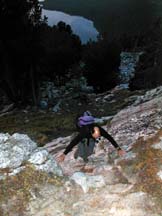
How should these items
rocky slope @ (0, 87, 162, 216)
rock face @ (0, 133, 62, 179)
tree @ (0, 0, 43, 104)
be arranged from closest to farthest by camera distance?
rocky slope @ (0, 87, 162, 216), rock face @ (0, 133, 62, 179), tree @ (0, 0, 43, 104)

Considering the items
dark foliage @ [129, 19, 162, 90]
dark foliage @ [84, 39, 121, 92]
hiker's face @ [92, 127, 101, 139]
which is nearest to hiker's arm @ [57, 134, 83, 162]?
hiker's face @ [92, 127, 101, 139]

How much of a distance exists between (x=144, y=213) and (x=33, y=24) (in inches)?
853

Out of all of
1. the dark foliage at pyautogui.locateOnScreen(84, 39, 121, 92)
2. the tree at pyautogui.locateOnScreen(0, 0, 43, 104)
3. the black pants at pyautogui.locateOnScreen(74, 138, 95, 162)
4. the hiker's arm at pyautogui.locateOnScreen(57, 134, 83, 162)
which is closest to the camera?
the hiker's arm at pyautogui.locateOnScreen(57, 134, 83, 162)

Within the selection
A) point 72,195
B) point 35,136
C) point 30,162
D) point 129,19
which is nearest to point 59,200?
point 72,195

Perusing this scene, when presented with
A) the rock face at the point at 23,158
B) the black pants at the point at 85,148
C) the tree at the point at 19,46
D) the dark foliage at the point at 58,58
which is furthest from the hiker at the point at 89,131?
the dark foliage at the point at 58,58

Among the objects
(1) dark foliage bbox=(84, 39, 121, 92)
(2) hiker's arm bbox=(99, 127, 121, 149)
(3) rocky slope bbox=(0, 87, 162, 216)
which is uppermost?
(2) hiker's arm bbox=(99, 127, 121, 149)

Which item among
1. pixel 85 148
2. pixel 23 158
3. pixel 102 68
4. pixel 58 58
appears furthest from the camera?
pixel 58 58

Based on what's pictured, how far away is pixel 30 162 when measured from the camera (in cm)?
902

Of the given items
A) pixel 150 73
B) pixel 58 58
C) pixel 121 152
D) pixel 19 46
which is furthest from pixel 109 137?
pixel 58 58

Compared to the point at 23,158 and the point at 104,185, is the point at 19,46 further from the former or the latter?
the point at 104,185

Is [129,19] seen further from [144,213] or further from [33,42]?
[144,213]

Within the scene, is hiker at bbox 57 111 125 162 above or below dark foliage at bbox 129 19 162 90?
above

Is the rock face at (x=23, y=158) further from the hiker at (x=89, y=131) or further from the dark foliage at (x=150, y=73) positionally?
the dark foliage at (x=150, y=73)

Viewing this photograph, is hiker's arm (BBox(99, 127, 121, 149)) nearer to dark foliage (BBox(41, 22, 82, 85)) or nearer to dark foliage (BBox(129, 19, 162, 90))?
dark foliage (BBox(129, 19, 162, 90))
